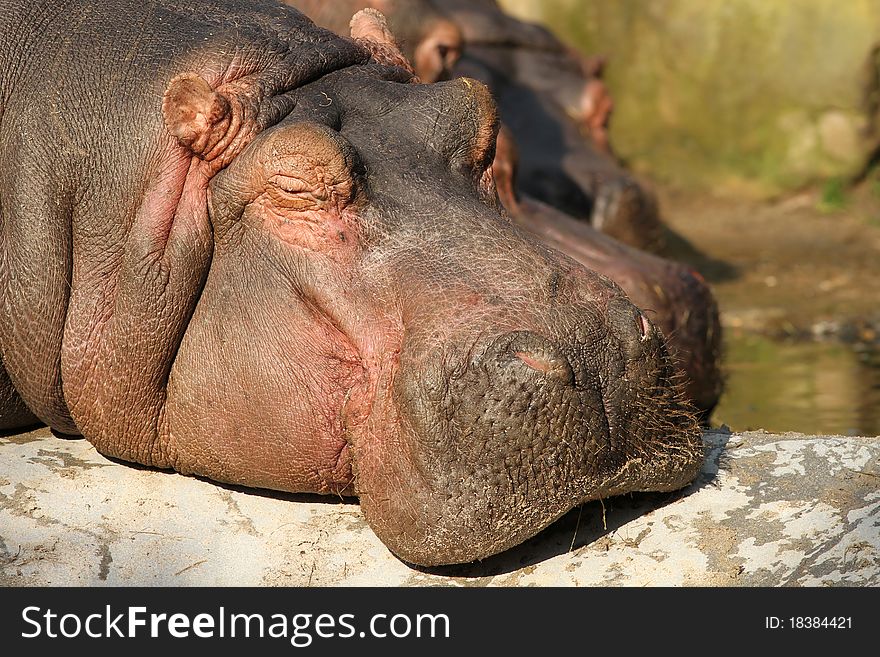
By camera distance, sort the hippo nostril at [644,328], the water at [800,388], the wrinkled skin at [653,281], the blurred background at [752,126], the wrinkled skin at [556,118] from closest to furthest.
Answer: the hippo nostril at [644,328]
the wrinkled skin at [653,281]
the water at [800,388]
the wrinkled skin at [556,118]
the blurred background at [752,126]

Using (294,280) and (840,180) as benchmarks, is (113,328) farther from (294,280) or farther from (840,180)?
(840,180)

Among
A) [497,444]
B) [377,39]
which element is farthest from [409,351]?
[377,39]

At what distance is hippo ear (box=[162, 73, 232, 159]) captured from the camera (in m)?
3.46

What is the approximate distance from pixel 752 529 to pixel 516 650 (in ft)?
2.61

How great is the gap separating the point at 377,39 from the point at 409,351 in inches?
53.2

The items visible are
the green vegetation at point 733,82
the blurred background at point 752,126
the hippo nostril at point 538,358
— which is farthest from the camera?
the green vegetation at point 733,82

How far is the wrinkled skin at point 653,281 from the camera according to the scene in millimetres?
→ 5270

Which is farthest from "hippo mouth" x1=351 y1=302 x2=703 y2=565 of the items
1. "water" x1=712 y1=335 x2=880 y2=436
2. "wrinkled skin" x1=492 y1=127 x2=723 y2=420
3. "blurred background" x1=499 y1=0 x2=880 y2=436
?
"blurred background" x1=499 y1=0 x2=880 y2=436

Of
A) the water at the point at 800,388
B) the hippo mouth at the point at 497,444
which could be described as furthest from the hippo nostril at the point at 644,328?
the water at the point at 800,388

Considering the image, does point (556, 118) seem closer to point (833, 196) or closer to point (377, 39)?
point (377, 39)

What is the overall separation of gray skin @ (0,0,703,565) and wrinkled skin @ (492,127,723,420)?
5.58 ft

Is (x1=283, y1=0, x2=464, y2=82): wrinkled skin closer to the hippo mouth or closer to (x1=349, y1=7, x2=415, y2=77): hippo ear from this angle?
(x1=349, y1=7, x2=415, y2=77): hippo ear

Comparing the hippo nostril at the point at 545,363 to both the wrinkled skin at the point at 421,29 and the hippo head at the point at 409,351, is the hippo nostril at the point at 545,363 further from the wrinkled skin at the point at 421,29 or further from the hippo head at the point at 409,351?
the wrinkled skin at the point at 421,29

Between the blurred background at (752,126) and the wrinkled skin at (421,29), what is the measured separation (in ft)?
8.84
